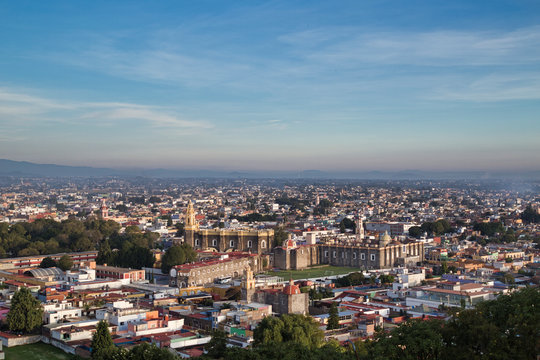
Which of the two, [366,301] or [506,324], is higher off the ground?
[506,324]

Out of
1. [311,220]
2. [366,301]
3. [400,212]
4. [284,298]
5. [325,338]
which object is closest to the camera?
[325,338]

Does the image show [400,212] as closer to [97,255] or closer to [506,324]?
[97,255]

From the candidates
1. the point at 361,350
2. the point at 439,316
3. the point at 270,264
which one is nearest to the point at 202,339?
the point at 361,350

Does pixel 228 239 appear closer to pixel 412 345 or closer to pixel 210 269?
pixel 210 269

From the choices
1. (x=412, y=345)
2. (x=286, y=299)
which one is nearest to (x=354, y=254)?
(x=286, y=299)

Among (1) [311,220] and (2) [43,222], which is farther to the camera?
(1) [311,220]

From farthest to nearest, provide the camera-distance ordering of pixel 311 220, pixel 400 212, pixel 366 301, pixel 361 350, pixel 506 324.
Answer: pixel 400 212
pixel 311 220
pixel 366 301
pixel 361 350
pixel 506 324
